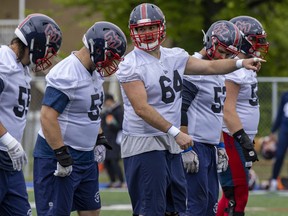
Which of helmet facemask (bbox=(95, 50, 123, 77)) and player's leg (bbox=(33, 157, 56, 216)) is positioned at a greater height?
helmet facemask (bbox=(95, 50, 123, 77))

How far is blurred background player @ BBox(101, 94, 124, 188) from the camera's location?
16.5 metres

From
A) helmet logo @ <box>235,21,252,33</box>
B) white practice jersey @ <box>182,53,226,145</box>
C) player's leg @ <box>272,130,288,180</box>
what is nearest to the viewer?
white practice jersey @ <box>182,53,226,145</box>

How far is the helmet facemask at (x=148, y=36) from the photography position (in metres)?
7.26

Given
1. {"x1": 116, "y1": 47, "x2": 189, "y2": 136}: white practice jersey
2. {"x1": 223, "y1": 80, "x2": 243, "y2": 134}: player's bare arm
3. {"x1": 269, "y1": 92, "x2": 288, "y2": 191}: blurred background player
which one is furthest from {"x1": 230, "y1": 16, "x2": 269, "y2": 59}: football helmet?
{"x1": 269, "y1": 92, "x2": 288, "y2": 191}: blurred background player

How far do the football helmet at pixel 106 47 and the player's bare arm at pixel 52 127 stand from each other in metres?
0.55

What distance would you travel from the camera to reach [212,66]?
7359 millimetres

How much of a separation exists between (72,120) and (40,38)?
2.33 ft

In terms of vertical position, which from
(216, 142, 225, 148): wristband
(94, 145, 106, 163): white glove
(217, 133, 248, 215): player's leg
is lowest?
(217, 133, 248, 215): player's leg

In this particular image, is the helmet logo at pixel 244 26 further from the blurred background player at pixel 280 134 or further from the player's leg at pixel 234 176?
the blurred background player at pixel 280 134

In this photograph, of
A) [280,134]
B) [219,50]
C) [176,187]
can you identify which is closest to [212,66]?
[219,50]

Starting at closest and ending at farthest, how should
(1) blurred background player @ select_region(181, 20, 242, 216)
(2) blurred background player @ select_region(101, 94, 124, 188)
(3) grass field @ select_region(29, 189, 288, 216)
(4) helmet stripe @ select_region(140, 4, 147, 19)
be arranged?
(4) helmet stripe @ select_region(140, 4, 147, 19)
(1) blurred background player @ select_region(181, 20, 242, 216)
(3) grass field @ select_region(29, 189, 288, 216)
(2) blurred background player @ select_region(101, 94, 124, 188)

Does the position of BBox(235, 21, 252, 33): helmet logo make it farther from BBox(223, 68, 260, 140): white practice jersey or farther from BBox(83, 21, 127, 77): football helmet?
BBox(83, 21, 127, 77): football helmet

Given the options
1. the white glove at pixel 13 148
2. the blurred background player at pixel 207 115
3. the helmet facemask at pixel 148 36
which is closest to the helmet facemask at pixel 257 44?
the blurred background player at pixel 207 115

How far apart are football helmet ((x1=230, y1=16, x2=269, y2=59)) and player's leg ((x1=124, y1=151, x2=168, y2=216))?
175 cm
